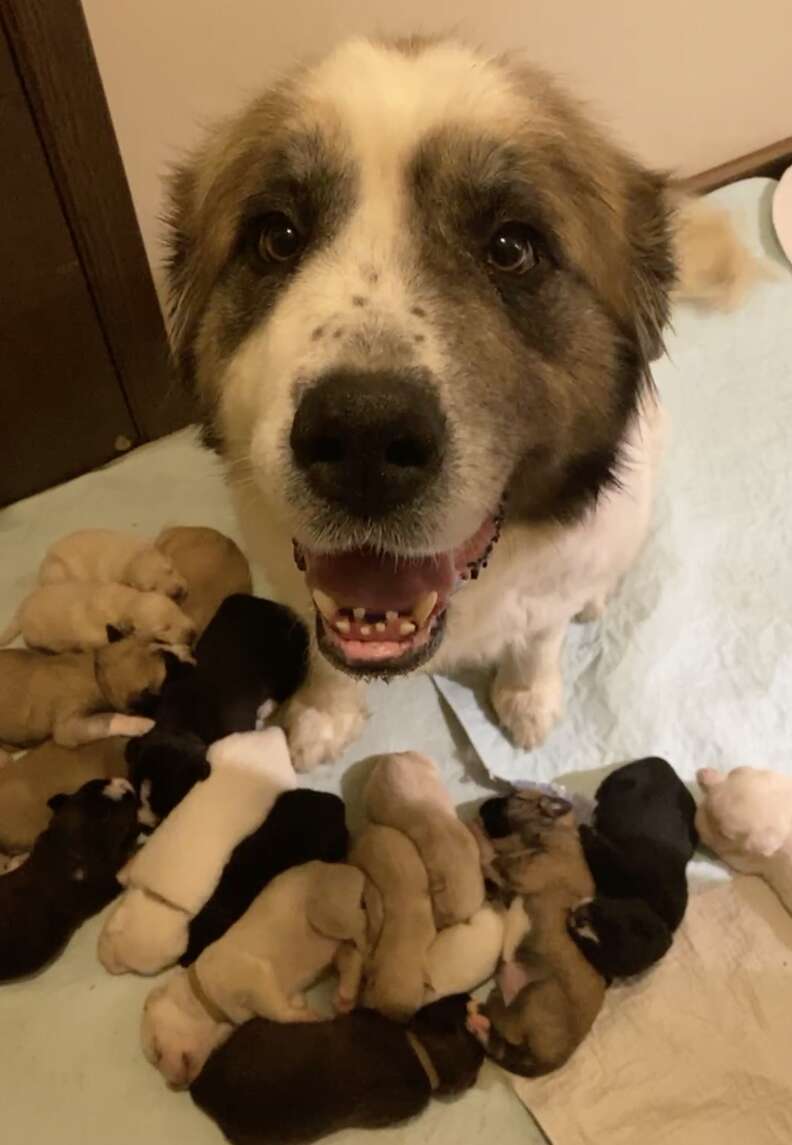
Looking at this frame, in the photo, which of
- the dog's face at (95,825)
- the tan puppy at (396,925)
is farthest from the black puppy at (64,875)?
the tan puppy at (396,925)

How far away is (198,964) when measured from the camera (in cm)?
152

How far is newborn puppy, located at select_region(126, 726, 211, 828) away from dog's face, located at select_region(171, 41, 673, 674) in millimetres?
431

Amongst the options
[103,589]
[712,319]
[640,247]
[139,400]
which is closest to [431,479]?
[640,247]

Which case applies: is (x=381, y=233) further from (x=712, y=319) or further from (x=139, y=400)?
(x=712, y=319)

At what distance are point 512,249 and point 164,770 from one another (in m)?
0.96

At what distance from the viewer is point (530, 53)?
2213 mm

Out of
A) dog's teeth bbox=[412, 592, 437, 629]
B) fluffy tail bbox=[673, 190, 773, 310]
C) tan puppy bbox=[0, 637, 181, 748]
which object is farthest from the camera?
fluffy tail bbox=[673, 190, 773, 310]

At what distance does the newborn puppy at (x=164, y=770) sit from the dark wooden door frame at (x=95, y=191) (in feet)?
2.96

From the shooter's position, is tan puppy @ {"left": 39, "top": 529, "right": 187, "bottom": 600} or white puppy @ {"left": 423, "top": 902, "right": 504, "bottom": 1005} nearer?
white puppy @ {"left": 423, "top": 902, "right": 504, "bottom": 1005}

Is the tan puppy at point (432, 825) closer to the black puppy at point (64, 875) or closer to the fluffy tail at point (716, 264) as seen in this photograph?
the black puppy at point (64, 875)

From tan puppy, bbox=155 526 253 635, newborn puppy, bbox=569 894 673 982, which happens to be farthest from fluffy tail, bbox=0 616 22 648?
newborn puppy, bbox=569 894 673 982

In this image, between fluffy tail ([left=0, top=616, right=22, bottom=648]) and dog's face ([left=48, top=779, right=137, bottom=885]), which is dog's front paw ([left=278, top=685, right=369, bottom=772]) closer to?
dog's face ([left=48, top=779, right=137, bottom=885])

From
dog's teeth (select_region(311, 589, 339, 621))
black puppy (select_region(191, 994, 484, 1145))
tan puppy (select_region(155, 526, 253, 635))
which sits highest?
dog's teeth (select_region(311, 589, 339, 621))

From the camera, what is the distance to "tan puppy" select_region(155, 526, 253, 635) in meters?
1.95
